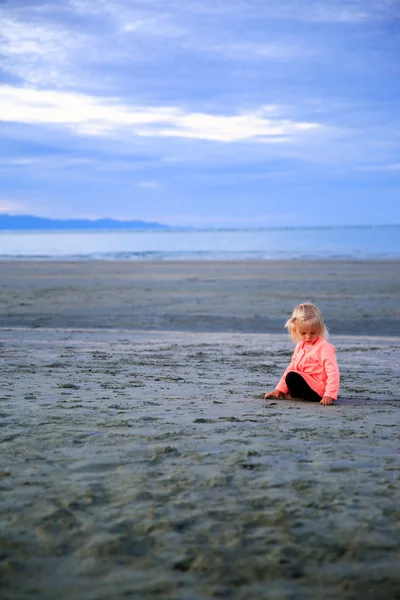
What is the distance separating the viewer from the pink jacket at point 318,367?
6.58m

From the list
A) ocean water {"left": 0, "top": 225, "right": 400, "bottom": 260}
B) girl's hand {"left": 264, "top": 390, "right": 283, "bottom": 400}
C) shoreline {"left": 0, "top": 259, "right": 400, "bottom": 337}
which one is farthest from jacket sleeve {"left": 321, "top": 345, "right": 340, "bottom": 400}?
ocean water {"left": 0, "top": 225, "right": 400, "bottom": 260}

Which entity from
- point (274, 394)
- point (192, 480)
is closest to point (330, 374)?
point (274, 394)

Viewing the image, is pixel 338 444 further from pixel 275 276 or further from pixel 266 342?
pixel 275 276

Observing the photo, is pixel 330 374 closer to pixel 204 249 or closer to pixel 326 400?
pixel 326 400

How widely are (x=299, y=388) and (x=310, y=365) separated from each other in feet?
0.85

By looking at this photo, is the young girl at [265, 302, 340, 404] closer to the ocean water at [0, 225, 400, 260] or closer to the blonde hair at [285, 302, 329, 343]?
the blonde hair at [285, 302, 329, 343]

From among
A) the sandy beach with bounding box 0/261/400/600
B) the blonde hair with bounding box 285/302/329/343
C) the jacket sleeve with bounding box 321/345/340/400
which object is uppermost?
the blonde hair with bounding box 285/302/329/343

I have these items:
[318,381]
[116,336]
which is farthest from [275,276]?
[318,381]

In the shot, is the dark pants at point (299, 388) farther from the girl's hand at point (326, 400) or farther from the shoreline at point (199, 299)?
the shoreline at point (199, 299)

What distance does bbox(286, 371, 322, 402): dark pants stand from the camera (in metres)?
6.67

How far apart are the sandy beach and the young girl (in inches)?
11.7

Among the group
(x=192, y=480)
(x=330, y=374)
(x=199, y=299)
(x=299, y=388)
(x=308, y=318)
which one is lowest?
(x=192, y=480)

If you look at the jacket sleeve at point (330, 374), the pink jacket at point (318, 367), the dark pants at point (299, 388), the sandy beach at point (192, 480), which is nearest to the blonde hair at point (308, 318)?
the pink jacket at point (318, 367)

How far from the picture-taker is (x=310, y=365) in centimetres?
671
